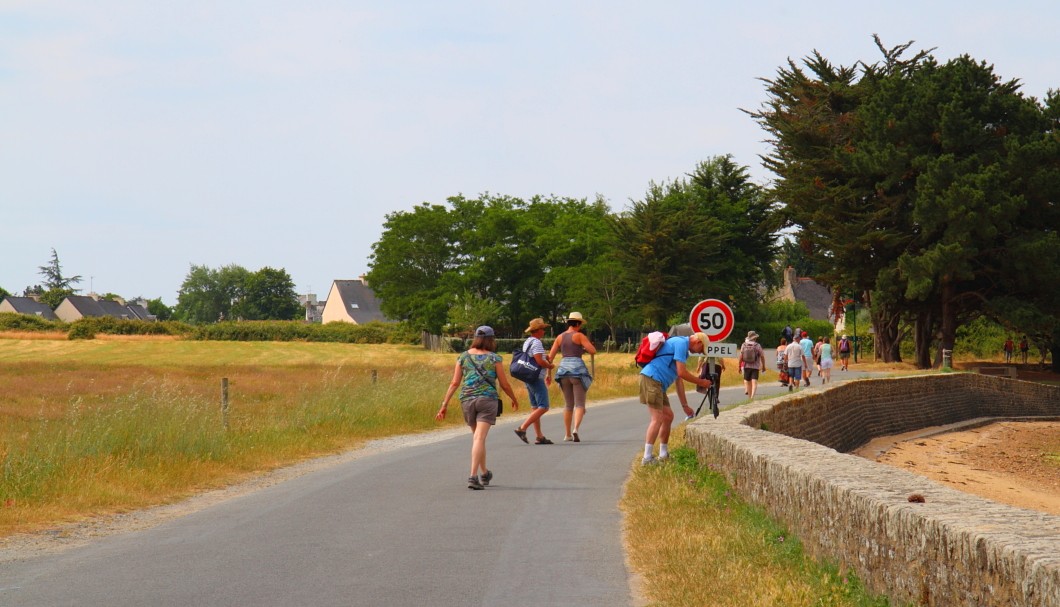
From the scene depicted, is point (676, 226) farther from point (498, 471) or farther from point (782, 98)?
point (498, 471)

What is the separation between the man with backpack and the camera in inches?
1102

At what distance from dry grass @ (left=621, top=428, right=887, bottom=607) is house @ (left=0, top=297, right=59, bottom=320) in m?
145

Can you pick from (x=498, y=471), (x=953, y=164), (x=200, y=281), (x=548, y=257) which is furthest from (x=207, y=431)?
(x=200, y=281)

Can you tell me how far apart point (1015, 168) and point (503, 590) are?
42291 mm

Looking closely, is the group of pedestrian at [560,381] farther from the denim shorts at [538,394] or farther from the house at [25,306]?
the house at [25,306]

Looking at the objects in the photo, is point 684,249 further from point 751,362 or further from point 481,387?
point 481,387

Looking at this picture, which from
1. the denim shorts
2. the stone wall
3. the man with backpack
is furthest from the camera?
the man with backpack

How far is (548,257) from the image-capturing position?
8462 centimetres

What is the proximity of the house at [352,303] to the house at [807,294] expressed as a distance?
4988 cm

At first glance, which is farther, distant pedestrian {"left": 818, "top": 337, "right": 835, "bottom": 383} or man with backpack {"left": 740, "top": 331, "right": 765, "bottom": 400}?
distant pedestrian {"left": 818, "top": 337, "right": 835, "bottom": 383}

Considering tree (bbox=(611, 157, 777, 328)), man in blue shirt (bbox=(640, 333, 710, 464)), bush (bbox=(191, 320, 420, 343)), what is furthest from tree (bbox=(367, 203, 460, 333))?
man in blue shirt (bbox=(640, 333, 710, 464))

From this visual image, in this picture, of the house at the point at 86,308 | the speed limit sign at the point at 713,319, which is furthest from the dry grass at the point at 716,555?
the house at the point at 86,308

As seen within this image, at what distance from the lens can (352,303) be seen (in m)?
143

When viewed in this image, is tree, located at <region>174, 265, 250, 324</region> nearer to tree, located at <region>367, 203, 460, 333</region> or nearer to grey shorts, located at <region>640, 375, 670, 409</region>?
tree, located at <region>367, 203, 460, 333</region>
